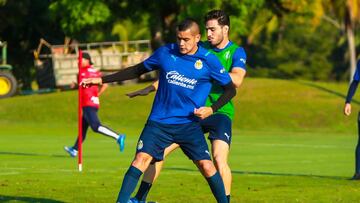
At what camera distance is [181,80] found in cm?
1075

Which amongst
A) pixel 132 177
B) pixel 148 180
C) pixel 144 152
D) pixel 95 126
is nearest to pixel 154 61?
pixel 144 152

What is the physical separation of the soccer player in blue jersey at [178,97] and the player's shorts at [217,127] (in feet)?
3.27

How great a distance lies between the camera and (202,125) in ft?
39.7

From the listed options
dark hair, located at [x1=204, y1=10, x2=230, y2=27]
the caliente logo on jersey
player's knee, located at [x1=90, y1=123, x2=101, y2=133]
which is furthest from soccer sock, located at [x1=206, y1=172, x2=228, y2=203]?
player's knee, located at [x1=90, y1=123, x2=101, y2=133]

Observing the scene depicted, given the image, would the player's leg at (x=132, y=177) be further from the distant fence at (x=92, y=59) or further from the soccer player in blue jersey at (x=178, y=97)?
the distant fence at (x=92, y=59)

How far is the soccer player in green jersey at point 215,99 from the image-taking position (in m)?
12.0

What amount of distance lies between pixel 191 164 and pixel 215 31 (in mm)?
8018

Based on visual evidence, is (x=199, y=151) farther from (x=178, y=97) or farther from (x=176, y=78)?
(x=176, y=78)

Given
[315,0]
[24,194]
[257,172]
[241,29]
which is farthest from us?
[315,0]

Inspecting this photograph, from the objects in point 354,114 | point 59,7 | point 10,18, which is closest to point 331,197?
point 354,114

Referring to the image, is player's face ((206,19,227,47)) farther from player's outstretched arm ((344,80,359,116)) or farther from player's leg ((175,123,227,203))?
player's outstretched arm ((344,80,359,116))

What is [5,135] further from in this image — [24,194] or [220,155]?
[220,155]

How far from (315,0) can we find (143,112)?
16917mm

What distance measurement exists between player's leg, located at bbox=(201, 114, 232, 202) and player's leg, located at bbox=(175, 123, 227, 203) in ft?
2.65
